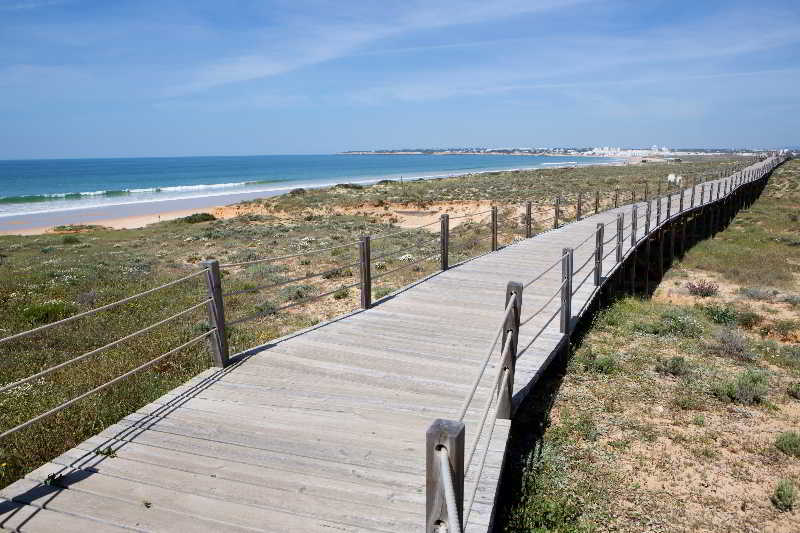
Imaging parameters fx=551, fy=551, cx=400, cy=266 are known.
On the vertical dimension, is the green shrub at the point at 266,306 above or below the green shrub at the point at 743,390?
above

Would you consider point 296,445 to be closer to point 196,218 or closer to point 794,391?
point 794,391

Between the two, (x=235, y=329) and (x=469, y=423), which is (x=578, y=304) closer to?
(x=469, y=423)

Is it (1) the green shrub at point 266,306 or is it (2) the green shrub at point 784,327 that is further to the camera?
(1) the green shrub at point 266,306

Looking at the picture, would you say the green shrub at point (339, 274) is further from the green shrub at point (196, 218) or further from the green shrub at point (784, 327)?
the green shrub at point (196, 218)

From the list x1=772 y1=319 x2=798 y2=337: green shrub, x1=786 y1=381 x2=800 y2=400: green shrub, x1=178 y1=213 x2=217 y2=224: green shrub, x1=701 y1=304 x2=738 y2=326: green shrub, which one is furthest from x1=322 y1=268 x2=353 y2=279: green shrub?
x1=178 y1=213 x2=217 y2=224: green shrub

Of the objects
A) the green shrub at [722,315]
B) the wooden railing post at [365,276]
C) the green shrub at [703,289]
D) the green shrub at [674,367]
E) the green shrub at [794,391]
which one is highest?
the wooden railing post at [365,276]

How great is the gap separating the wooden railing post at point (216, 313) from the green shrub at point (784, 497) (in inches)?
217

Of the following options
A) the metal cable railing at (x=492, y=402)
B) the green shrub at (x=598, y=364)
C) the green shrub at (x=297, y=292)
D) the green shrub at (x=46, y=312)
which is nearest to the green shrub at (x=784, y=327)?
the green shrub at (x=598, y=364)

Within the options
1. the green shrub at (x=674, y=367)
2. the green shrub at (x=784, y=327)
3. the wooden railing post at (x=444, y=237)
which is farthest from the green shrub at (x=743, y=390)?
the wooden railing post at (x=444, y=237)

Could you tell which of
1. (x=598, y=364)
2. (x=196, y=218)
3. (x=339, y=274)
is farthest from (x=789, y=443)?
(x=196, y=218)

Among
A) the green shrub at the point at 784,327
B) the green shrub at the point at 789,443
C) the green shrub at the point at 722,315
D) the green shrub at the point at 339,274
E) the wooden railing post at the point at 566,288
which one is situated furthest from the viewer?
the green shrub at the point at 339,274

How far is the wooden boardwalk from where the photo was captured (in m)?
3.50

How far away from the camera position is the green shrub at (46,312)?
10.6 meters

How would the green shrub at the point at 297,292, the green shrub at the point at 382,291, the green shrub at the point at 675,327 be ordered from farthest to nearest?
the green shrub at the point at 297,292 < the green shrub at the point at 382,291 < the green shrub at the point at 675,327
